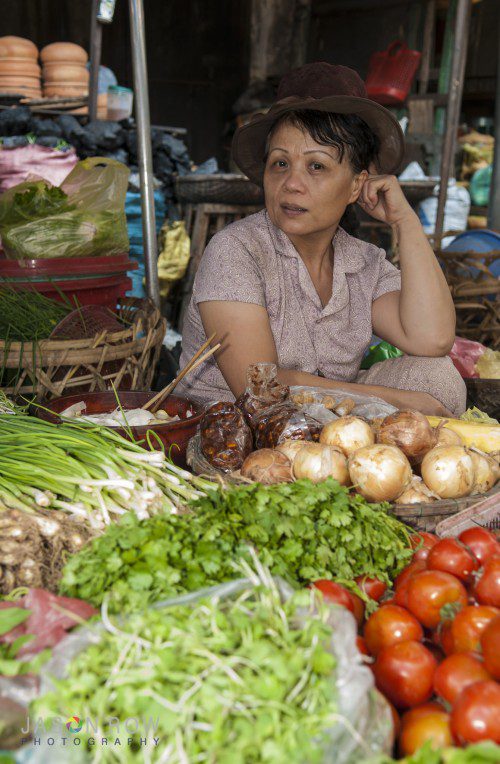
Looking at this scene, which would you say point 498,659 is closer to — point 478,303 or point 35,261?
point 35,261

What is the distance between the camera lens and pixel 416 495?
201 centimetres

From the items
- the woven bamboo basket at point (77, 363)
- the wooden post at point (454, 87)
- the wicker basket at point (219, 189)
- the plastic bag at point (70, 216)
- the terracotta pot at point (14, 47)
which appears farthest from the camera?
the terracotta pot at point (14, 47)

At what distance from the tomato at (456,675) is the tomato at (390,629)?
0.14 m

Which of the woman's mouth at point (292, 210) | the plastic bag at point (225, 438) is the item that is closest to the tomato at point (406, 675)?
the plastic bag at point (225, 438)

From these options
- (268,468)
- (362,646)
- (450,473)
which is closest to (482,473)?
(450,473)

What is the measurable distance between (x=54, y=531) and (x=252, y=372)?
0.95 m

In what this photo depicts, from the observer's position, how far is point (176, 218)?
21.8 ft

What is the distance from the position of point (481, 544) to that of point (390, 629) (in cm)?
40

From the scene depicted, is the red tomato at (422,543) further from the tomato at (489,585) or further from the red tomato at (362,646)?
the red tomato at (362,646)

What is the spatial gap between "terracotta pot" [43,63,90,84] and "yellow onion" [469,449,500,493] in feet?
19.3

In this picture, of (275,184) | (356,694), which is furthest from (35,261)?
(356,694)

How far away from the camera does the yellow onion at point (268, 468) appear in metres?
2.00

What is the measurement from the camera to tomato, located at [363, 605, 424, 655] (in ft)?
4.63

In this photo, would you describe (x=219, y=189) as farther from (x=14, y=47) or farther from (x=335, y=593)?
(x=335, y=593)
